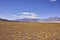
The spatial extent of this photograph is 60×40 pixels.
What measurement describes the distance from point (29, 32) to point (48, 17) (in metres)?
0.46

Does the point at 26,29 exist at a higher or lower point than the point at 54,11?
lower

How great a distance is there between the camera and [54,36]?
11.8 feet

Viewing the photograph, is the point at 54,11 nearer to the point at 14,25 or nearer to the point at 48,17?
the point at 48,17

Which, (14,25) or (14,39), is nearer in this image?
(14,39)

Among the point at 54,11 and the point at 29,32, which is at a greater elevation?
the point at 54,11

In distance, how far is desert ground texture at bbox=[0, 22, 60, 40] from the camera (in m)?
3.58

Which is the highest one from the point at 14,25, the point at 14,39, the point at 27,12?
the point at 27,12

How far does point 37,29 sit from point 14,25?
460 millimetres

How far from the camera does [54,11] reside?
3.67m

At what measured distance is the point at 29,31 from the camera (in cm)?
369

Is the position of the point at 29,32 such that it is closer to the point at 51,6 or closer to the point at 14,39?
the point at 14,39

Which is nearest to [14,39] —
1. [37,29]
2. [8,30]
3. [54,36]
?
[8,30]

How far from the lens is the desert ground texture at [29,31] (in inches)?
141

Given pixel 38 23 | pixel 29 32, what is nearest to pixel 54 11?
pixel 38 23
